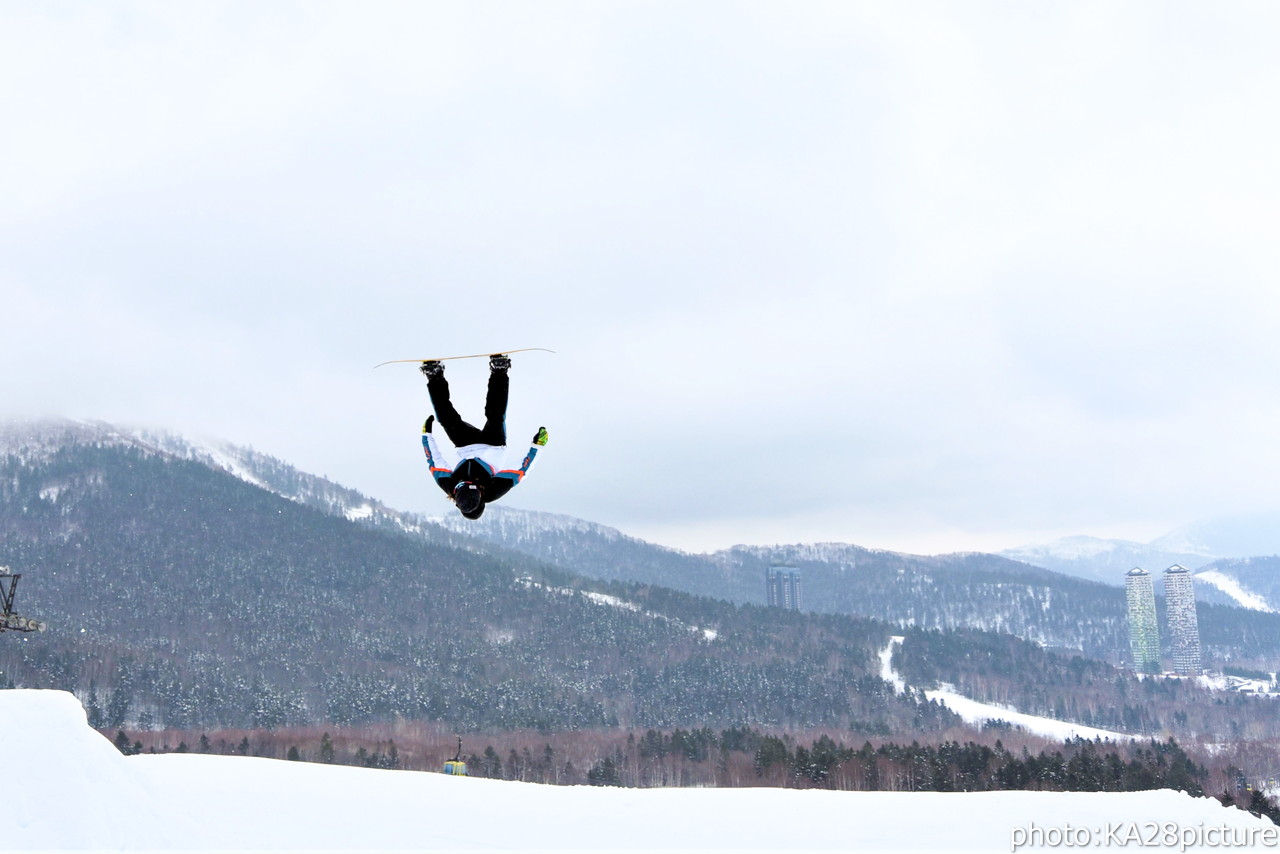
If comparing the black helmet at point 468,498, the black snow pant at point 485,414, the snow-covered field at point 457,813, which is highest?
the black snow pant at point 485,414

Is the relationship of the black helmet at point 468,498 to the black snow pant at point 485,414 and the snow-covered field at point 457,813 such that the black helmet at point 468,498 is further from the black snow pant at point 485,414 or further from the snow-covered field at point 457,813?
the snow-covered field at point 457,813

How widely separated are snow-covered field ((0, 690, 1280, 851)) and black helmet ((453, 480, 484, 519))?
15883 mm

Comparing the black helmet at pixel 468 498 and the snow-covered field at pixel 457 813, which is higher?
the black helmet at pixel 468 498

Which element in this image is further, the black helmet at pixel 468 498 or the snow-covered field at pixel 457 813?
the snow-covered field at pixel 457 813

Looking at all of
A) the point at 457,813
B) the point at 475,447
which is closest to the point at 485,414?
the point at 475,447

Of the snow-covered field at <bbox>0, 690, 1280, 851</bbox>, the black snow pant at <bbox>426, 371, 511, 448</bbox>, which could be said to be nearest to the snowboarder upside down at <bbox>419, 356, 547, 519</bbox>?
the black snow pant at <bbox>426, 371, 511, 448</bbox>

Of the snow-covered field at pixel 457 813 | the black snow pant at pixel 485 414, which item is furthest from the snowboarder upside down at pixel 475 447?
the snow-covered field at pixel 457 813

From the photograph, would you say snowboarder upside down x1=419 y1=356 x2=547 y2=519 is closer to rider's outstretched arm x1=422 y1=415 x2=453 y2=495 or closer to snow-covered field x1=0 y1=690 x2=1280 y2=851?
rider's outstretched arm x1=422 y1=415 x2=453 y2=495

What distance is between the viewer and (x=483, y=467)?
1666cm

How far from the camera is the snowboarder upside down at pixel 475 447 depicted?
1659 centimetres

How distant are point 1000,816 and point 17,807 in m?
26.4

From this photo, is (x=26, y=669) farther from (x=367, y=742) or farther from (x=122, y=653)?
(x=367, y=742)

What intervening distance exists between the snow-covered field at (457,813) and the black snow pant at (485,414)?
52.3ft

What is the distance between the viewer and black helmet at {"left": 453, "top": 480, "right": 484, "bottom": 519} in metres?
16.2
